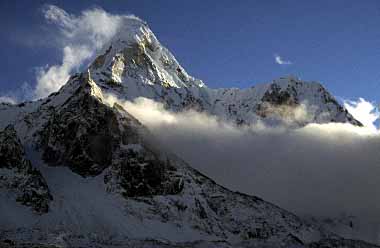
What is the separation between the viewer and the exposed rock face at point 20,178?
17500 centimetres

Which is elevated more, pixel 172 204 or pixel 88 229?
pixel 172 204

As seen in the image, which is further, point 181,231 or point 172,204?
point 172,204

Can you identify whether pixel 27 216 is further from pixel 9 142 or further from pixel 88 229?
pixel 9 142

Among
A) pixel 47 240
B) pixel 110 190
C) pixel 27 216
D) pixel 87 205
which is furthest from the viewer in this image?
pixel 110 190

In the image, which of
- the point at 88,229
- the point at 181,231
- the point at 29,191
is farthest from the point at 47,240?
the point at 181,231

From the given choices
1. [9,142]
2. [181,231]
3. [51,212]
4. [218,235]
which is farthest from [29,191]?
[218,235]

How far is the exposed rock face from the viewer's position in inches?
6890

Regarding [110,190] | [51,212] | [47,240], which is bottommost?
[47,240]

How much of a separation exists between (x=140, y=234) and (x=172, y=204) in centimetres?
2686

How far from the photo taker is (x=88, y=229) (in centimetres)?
16838

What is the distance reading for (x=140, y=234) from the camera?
173750mm

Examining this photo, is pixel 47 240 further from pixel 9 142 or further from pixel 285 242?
pixel 285 242

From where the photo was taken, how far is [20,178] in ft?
595

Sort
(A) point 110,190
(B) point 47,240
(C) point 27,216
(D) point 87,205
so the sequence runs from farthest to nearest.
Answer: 1. (A) point 110,190
2. (D) point 87,205
3. (C) point 27,216
4. (B) point 47,240
